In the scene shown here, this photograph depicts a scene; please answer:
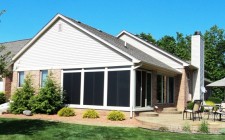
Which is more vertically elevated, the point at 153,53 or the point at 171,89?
the point at 153,53

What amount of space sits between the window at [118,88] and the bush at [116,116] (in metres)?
1.13

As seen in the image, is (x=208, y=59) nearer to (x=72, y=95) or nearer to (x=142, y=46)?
(x=142, y=46)

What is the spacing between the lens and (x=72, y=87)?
21.7 meters

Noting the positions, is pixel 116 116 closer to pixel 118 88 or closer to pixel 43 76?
pixel 118 88

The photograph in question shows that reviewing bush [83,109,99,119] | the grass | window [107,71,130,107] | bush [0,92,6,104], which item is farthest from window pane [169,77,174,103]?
bush [0,92,6,104]

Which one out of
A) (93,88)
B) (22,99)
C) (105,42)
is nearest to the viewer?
(105,42)

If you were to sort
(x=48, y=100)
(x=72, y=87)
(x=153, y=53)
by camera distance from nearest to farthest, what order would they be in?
1. (x=48, y=100)
2. (x=72, y=87)
3. (x=153, y=53)

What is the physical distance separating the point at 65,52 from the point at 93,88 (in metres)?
3.83

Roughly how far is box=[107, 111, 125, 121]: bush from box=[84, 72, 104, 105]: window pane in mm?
2134

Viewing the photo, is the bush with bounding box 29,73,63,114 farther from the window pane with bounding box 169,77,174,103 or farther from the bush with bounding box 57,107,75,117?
the window pane with bounding box 169,77,174,103

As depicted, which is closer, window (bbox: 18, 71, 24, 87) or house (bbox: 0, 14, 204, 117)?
house (bbox: 0, 14, 204, 117)

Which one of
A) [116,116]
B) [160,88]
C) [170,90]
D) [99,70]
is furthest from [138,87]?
[170,90]

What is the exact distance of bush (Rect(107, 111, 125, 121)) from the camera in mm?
17891

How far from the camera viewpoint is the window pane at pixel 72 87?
21.4 meters
